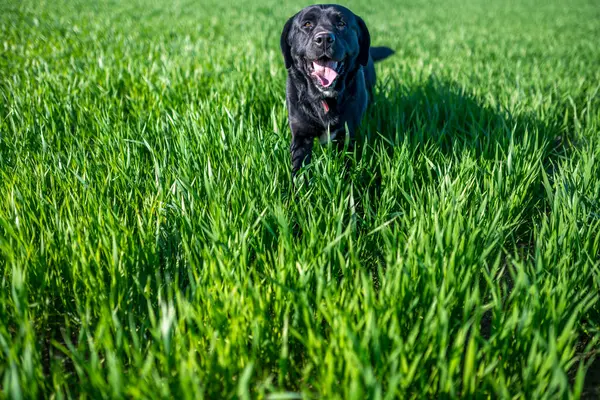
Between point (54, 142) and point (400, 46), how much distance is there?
6020mm

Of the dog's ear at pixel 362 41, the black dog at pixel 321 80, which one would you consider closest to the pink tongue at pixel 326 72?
the black dog at pixel 321 80

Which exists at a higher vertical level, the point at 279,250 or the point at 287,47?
the point at 287,47

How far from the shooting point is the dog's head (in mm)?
2262

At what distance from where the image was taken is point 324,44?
7.32ft

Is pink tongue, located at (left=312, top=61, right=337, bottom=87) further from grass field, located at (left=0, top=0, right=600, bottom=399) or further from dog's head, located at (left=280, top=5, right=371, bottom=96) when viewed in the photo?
grass field, located at (left=0, top=0, right=600, bottom=399)

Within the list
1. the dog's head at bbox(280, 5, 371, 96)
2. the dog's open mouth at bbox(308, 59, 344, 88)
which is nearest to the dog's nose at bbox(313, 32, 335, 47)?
the dog's head at bbox(280, 5, 371, 96)

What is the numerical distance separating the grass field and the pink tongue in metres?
0.39

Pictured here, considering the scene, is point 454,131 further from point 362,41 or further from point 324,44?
point 324,44

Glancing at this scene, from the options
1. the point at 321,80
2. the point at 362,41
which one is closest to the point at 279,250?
the point at 321,80

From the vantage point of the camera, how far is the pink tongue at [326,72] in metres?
2.35

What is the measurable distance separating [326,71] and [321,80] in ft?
0.19

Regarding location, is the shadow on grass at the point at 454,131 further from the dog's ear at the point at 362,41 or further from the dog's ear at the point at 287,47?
the dog's ear at the point at 287,47

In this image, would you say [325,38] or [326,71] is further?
[326,71]

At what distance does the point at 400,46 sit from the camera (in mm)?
7098
